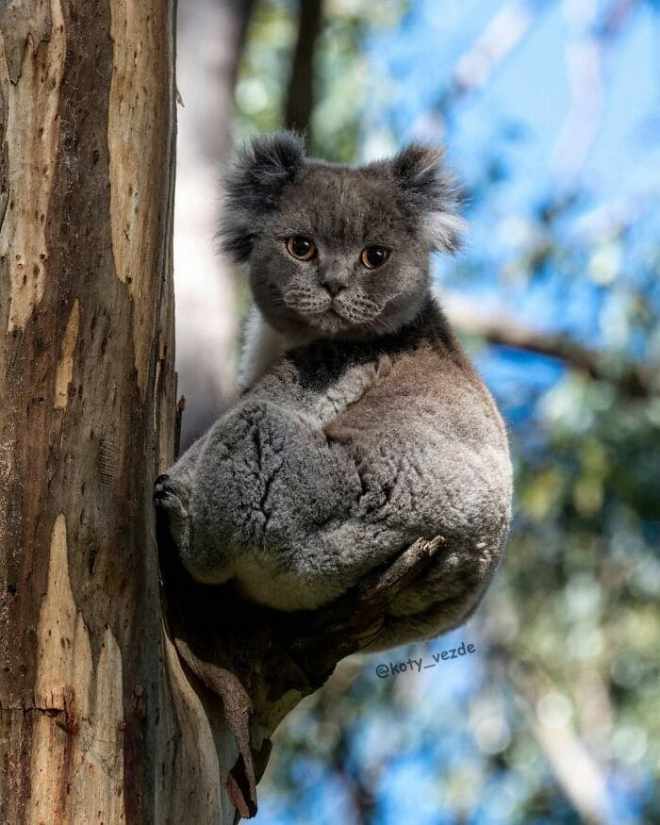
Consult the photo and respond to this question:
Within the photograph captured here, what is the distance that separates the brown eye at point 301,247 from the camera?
420 cm

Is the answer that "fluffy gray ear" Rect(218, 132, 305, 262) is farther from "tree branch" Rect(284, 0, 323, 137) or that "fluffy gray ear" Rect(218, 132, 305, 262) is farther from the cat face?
"tree branch" Rect(284, 0, 323, 137)

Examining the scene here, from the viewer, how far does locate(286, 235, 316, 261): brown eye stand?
165 inches

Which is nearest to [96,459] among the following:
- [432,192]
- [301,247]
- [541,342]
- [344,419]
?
[344,419]

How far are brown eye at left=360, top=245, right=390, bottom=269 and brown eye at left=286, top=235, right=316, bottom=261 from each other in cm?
17

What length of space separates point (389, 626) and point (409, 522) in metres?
0.51

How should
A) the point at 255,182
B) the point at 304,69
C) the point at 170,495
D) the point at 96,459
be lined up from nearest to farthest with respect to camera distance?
the point at 96,459, the point at 170,495, the point at 255,182, the point at 304,69

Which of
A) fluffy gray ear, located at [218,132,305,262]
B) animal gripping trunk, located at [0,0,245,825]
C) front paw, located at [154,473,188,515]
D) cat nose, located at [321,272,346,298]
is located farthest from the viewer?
fluffy gray ear, located at [218,132,305,262]

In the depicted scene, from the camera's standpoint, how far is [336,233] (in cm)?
418

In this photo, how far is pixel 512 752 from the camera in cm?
1093

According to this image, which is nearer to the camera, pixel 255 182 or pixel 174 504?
pixel 174 504

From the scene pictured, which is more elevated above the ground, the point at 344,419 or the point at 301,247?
the point at 301,247

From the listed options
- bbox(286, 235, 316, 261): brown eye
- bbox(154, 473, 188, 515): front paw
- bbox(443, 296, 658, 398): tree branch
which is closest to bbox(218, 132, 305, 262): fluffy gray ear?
bbox(286, 235, 316, 261): brown eye

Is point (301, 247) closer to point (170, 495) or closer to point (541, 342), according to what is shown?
point (170, 495)

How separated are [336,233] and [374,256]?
15cm
